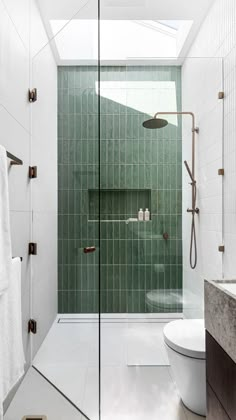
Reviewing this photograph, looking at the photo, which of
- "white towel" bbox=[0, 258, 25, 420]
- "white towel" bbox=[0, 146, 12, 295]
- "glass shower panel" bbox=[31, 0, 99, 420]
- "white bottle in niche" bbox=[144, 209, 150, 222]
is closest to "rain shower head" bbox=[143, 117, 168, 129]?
"glass shower panel" bbox=[31, 0, 99, 420]

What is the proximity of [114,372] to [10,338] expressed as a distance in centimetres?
98

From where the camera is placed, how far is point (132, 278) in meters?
2.17

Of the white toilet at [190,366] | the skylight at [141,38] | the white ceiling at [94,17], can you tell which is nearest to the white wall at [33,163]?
the white ceiling at [94,17]

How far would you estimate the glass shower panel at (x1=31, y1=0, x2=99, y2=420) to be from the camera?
166cm

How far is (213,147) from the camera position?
6.31 ft

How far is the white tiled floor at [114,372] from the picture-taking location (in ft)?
4.80

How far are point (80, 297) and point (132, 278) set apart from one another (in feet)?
2.09

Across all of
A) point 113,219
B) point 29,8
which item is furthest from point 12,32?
point 113,219

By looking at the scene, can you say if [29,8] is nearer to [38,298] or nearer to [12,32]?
[12,32]

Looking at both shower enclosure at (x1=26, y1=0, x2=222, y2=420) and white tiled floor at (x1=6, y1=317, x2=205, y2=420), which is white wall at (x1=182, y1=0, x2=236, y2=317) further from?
white tiled floor at (x1=6, y1=317, x2=205, y2=420)

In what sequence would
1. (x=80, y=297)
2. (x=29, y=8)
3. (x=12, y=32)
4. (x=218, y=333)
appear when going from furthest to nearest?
(x=29, y=8)
(x=80, y=297)
(x=12, y=32)
(x=218, y=333)

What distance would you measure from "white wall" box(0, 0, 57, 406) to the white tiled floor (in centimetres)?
18

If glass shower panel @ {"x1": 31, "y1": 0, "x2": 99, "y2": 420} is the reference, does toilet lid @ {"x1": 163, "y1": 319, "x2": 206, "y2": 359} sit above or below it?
below

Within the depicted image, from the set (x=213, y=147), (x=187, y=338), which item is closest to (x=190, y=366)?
(x=187, y=338)
